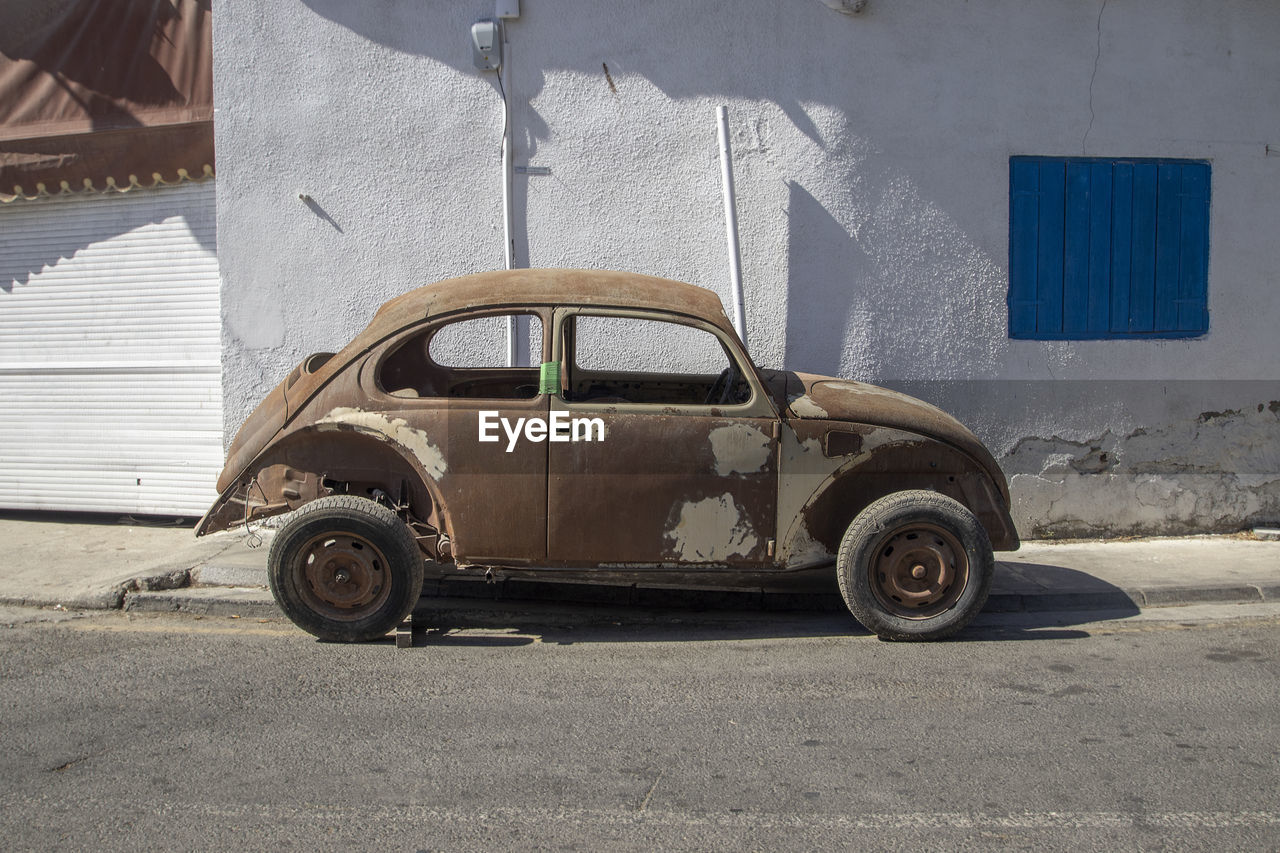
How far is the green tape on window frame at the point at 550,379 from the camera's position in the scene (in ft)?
16.8

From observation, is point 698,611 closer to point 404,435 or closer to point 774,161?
point 404,435

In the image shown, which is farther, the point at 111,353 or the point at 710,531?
the point at 111,353

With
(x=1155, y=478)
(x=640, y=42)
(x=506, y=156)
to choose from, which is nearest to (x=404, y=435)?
(x=506, y=156)

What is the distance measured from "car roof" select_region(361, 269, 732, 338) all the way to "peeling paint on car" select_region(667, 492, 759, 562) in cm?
98

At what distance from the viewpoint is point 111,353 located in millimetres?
8156

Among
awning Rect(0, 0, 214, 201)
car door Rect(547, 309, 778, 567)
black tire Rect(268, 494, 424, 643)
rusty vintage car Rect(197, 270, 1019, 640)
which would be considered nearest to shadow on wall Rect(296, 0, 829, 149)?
awning Rect(0, 0, 214, 201)

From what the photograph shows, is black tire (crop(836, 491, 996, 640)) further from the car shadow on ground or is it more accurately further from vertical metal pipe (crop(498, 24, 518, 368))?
vertical metal pipe (crop(498, 24, 518, 368))

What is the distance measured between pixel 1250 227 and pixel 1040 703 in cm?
522

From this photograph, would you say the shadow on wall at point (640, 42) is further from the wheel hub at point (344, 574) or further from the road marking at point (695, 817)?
the road marking at point (695, 817)

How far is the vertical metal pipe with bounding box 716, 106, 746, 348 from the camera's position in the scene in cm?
729

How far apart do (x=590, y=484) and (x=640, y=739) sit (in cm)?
147

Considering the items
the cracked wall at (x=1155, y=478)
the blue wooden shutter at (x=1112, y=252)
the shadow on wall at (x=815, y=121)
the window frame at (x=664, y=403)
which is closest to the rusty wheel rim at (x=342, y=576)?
the window frame at (x=664, y=403)

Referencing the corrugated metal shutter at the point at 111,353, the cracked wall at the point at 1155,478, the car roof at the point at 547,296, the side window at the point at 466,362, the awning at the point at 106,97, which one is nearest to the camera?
the car roof at the point at 547,296

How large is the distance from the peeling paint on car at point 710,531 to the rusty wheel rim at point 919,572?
29.3 inches
